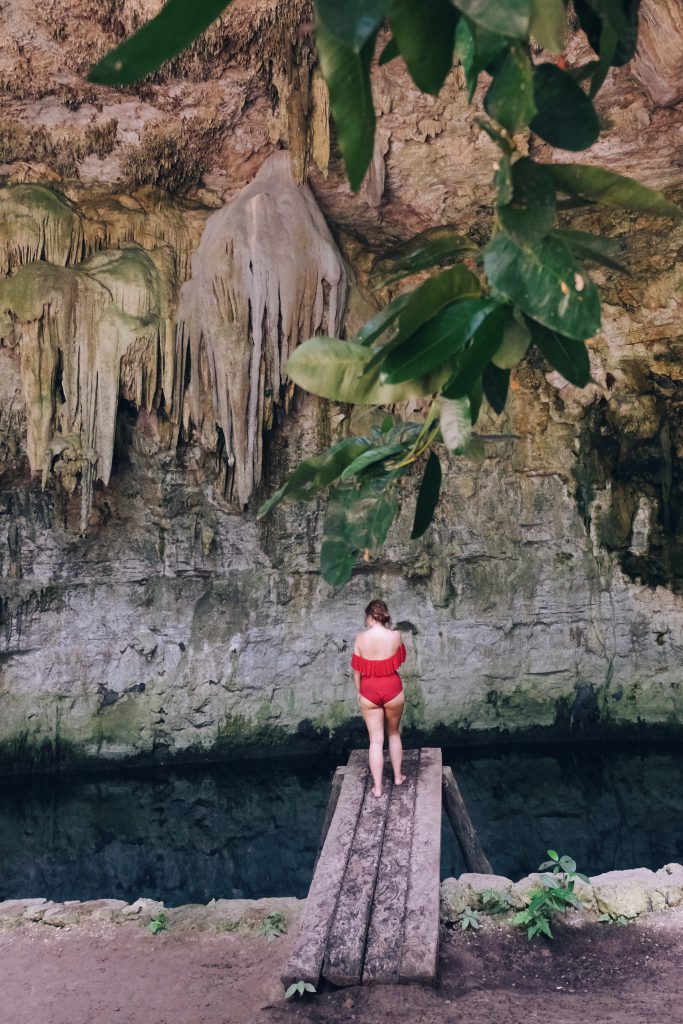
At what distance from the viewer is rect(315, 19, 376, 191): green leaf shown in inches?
30.3

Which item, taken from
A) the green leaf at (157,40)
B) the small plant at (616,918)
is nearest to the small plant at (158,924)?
the small plant at (616,918)

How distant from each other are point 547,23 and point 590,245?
0.73ft

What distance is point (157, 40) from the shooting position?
0.81m

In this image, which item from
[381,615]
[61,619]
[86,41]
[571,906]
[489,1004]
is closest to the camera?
[489,1004]

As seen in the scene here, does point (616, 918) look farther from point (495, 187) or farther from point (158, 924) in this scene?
point (495, 187)

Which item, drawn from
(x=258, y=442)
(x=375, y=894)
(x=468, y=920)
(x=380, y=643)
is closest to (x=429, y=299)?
(x=375, y=894)

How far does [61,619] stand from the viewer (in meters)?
8.57

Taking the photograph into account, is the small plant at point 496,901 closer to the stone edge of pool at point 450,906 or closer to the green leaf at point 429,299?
the stone edge of pool at point 450,906

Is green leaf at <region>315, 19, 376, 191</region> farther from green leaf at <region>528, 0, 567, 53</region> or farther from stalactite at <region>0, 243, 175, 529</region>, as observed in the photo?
stalactite at <region>0, 243, 175, 529</region>

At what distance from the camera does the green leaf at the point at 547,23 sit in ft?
2.70

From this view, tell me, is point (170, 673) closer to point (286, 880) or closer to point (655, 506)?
point (286, 880)

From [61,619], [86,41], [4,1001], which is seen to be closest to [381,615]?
[4,1001]

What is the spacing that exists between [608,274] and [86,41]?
4.63m

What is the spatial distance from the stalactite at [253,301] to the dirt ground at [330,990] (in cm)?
369
